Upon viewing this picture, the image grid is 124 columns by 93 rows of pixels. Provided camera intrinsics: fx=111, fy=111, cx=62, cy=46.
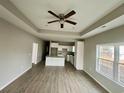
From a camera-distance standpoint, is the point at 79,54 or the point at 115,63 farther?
the point at 79,54

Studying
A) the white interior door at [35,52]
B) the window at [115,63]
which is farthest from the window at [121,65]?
the white interior door at [35,52]

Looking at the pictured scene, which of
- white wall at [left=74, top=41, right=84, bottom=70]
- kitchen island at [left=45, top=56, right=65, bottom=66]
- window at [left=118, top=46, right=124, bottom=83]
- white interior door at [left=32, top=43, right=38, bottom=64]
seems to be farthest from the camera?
kitchen island at [left=45, top=56, right=65, bottom=66]

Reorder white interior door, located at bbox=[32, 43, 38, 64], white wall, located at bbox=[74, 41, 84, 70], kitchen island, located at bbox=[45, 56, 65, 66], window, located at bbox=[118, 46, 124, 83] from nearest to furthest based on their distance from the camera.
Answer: window, located at bbox=[118, 46, 124, 83]
white wall, located at bbox=[74, 41, 84, 70]
white interior door, located at bbox=[32, 43, 38, 64]
kitchen island, located at bbox=[45, 56, 65, 66]

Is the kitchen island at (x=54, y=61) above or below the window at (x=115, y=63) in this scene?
below

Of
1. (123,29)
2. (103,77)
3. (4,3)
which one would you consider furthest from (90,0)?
(103,77)

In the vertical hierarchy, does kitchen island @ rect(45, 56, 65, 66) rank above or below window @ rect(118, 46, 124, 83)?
below

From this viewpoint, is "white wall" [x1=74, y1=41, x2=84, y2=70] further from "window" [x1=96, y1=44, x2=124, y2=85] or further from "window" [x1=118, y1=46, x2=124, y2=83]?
"window" [x1=118, y1=46, x2=124, y2=83]

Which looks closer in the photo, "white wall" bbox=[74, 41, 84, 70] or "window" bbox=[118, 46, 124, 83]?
"window" bbox=[118, 46, 124, 83]

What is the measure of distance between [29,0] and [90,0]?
1.41 metres

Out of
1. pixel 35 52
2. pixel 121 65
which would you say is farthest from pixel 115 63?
pixel 35 52

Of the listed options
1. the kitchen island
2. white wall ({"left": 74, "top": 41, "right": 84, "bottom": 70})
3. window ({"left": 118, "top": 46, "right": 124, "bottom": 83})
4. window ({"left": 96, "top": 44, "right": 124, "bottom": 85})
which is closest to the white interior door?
the kitchen island

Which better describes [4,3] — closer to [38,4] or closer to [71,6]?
[38,4]

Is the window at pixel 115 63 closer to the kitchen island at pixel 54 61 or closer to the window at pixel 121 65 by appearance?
the window at pixel 121 65

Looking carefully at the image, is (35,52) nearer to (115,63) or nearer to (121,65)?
(115,63)
